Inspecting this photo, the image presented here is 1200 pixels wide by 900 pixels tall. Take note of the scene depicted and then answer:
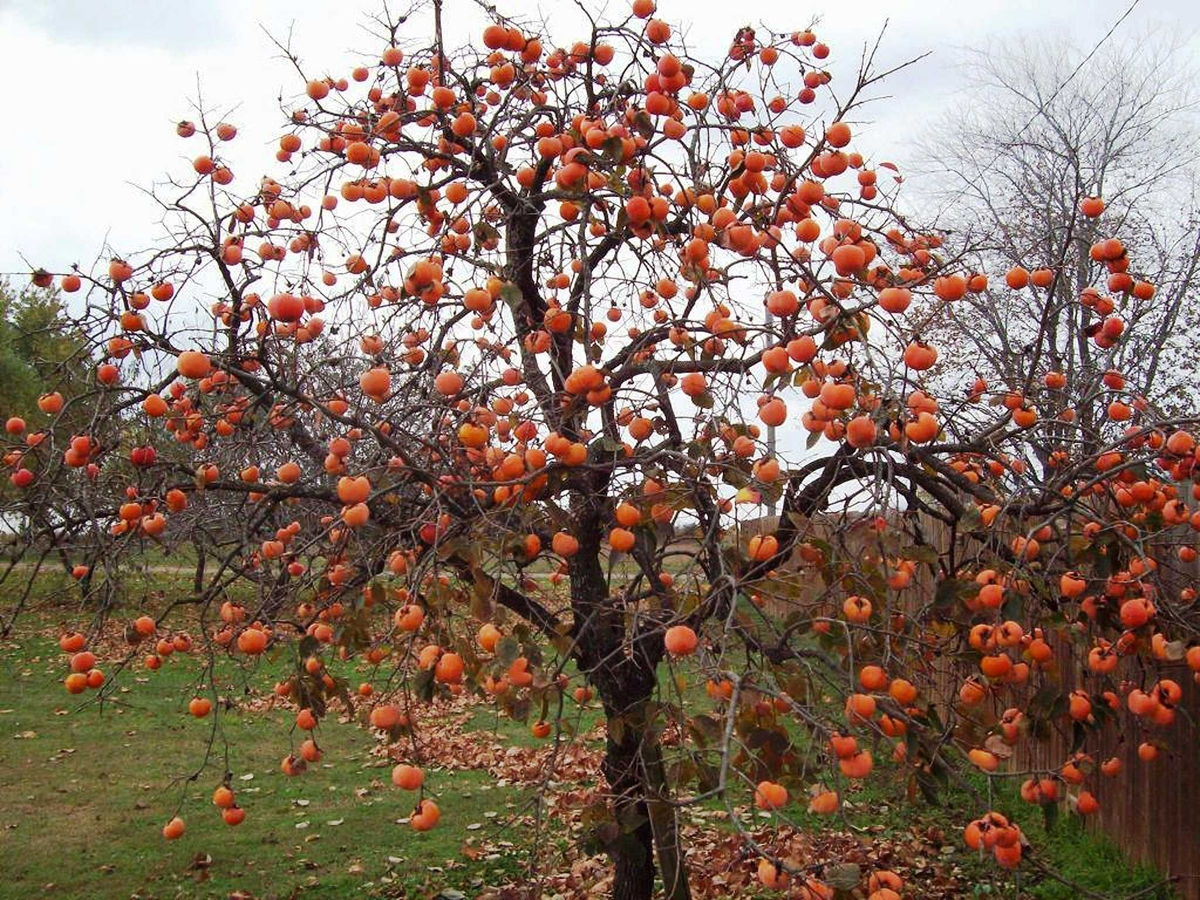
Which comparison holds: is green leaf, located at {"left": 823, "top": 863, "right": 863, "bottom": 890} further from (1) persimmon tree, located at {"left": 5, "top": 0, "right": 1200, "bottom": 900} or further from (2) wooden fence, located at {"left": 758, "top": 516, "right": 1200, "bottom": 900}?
(2) wooden fence, located at {"left": 758, "top": 516, "right": 1200, "bottom": 900}

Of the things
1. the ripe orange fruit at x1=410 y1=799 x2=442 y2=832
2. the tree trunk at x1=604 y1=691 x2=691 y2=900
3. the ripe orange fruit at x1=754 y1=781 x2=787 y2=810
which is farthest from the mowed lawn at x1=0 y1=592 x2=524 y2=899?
the ripe orange fruit at x1=754 y1=781 x2=787 y2=810

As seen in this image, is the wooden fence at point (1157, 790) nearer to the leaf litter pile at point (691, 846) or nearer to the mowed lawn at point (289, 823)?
the mowed lawn at point (289, 823)

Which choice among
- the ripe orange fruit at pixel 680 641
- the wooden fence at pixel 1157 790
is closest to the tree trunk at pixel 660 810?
the ripe orange fruit at pixel 680 641

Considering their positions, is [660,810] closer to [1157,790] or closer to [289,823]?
[1157,790]

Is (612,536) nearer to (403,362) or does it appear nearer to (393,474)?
(393,474)

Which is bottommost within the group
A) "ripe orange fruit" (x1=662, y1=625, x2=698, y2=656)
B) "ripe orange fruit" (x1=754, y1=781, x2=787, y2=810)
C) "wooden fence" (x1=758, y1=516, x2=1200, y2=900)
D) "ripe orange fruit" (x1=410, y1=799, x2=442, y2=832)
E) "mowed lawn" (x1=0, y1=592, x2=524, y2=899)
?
"mowed lawn" (x1=0, y1=592, x2=524, y2=899)

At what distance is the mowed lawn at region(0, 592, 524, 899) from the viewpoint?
4871 millimetres

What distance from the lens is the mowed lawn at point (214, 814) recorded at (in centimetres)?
487

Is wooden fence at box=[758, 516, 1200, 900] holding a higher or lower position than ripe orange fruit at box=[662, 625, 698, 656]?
lower

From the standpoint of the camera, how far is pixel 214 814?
19.8 ft

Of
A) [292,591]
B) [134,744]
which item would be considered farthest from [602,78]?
[134,744]

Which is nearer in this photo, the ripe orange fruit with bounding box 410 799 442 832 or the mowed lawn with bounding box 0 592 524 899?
the ripe orange fruit with bounding box 410 799 442 832

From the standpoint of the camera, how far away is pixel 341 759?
7.35 metres

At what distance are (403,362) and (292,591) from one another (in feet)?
3.55
